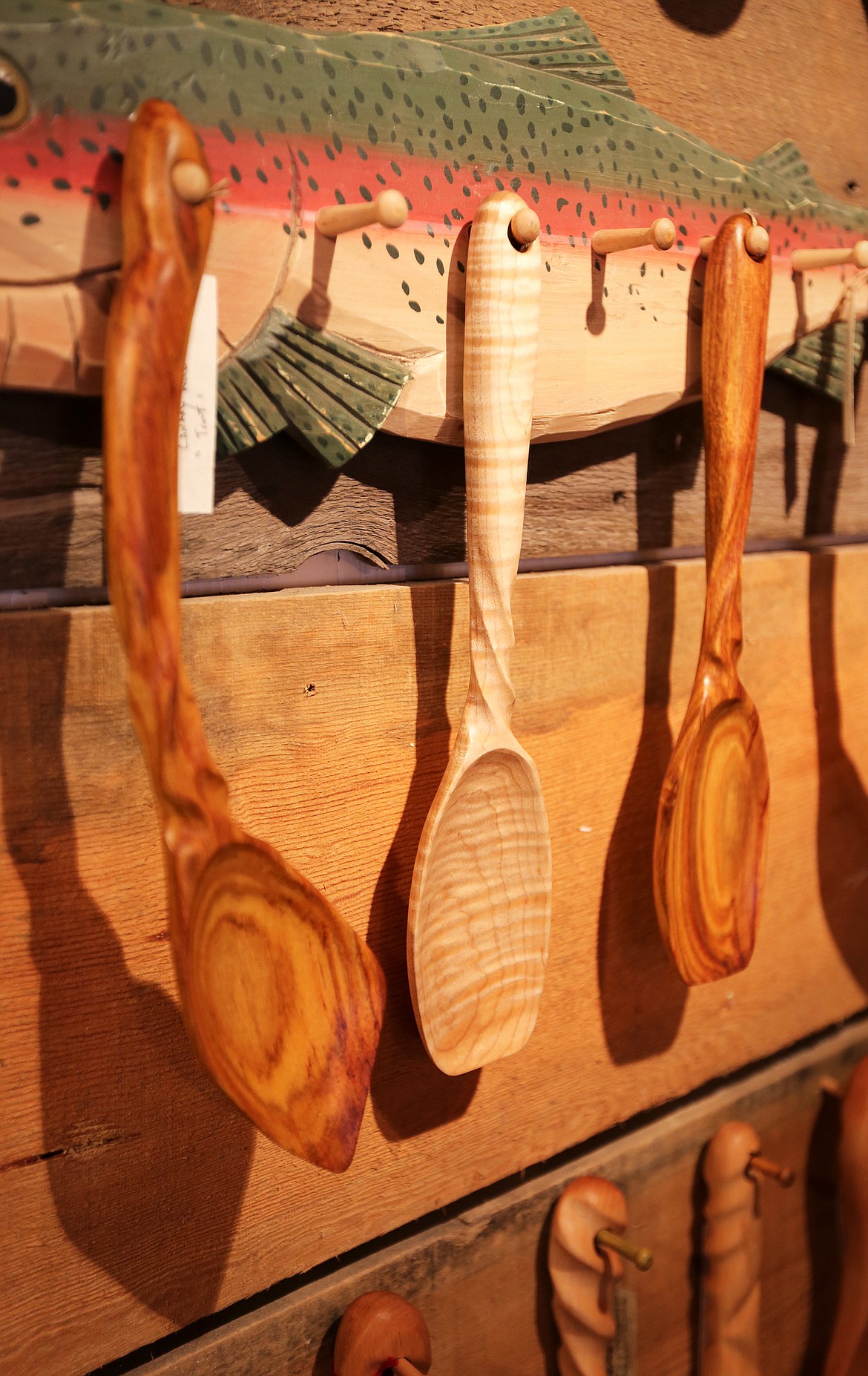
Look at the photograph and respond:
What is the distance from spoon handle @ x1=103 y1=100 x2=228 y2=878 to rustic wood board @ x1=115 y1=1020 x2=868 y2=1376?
0.30 m

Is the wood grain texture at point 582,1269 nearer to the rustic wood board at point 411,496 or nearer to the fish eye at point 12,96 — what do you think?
the rustic wood board at point 411,496

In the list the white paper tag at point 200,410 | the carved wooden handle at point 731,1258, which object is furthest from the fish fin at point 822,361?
the carved wooden handle at point 731,1258

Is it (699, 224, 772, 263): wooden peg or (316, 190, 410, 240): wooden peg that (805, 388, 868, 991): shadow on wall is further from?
(316, 190, 410, 240): wooden peg

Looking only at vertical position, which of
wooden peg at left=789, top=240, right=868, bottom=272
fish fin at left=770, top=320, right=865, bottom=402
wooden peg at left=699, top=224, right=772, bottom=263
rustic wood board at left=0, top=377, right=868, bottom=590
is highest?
wooden peg at left=789, top=240, right=868, bottom=272

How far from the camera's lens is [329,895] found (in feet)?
1.58

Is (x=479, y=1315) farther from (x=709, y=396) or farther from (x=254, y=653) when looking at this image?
(x=709, y=396)

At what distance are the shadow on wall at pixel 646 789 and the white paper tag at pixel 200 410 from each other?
0.28 meters

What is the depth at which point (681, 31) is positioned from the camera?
577mm

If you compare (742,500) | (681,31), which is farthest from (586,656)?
(681,31)

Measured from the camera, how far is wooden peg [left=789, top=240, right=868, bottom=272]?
0.58 metres

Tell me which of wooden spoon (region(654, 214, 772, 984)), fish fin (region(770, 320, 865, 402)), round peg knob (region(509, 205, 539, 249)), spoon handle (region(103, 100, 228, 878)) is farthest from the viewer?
fish fin (region(770, 320, 865, 402))

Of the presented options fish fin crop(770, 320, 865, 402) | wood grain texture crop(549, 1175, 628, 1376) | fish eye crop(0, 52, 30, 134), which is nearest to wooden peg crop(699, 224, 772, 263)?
fish fin crop(770, 320, 865, 402)

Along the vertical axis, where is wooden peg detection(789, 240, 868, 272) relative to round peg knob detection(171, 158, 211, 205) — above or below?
above

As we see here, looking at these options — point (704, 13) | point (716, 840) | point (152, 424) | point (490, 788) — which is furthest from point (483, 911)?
point (704, 13)
